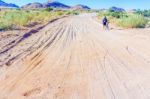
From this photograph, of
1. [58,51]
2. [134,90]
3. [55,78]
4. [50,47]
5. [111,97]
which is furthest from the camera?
[50,47]

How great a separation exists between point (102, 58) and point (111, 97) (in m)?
6.43

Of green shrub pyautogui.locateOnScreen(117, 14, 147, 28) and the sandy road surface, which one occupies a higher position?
the sandy road surface

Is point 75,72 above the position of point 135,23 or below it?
above

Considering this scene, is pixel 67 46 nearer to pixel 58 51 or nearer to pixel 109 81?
pixel 58 51

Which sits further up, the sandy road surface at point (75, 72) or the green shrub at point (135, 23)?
the sandy road surface at point (75, 72)

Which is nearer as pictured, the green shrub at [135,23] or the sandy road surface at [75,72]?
the sandy road surface at [75,72]

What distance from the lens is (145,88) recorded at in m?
10.4

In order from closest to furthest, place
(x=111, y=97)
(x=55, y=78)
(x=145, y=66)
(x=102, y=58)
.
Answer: (x=111, y=97) → (x=55, y=78) → (x=145, y=66) → (x=102, y=58)

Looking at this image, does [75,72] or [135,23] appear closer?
[75,72]

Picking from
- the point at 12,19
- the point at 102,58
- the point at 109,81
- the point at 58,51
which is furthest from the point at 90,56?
Result: the point at 12,19

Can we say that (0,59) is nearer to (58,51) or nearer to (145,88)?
(58,51)

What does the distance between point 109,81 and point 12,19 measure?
32.3 metres

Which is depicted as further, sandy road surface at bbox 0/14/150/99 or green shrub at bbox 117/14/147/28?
green shrub at bbox 117/14/147/28

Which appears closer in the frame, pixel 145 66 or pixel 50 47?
pixel 145 66
